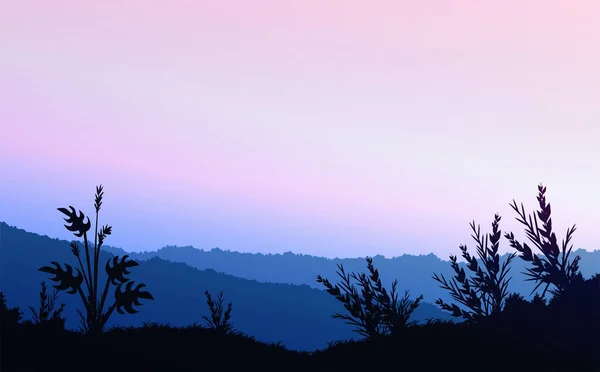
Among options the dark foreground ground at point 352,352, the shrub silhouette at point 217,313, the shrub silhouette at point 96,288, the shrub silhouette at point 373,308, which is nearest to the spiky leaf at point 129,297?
the shrub silhouette at point 96,288

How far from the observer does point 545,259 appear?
6.40m

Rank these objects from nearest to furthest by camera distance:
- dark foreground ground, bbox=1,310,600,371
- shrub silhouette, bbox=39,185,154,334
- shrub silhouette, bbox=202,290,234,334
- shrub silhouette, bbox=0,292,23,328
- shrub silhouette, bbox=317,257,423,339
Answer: dark foreground ground, bbox=1,310,600,371, shrub silhouette, bbox=317,257,423,339, shrub silhouette, bbox=0,292,23,328, shrub silhouette, bbox=39,185,154,334, shrub silhouette, bbox=202,290,234,334

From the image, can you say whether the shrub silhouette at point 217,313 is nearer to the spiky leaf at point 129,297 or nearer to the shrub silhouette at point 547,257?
the spiky leaf at point 129,297

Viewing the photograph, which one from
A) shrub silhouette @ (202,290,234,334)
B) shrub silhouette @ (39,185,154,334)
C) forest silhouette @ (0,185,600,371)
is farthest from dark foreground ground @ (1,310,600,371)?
shrub silhouette @ (202,290,234,334)

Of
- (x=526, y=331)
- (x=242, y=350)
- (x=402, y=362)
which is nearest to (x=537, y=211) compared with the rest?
(x=526, y=331)

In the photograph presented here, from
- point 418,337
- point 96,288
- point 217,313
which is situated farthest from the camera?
point 217,313

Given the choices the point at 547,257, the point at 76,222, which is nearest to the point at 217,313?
the point at 76,222

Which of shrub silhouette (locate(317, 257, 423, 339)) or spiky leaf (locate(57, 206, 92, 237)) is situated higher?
spiky leaf (locate(57, 206, 92, 237))

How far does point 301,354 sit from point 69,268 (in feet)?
15.2

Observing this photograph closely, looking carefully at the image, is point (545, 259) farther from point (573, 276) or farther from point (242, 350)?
point (242, 350)

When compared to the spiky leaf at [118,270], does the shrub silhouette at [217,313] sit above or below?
below

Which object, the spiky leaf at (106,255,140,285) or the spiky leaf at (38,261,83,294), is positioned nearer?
the spiky leaf at (106,255,140,285)

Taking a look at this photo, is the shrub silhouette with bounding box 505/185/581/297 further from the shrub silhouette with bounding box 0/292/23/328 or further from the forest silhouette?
the shrub silhouette with bounding box 0/292/23/328

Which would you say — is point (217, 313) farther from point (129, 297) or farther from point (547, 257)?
point (547, 257)
